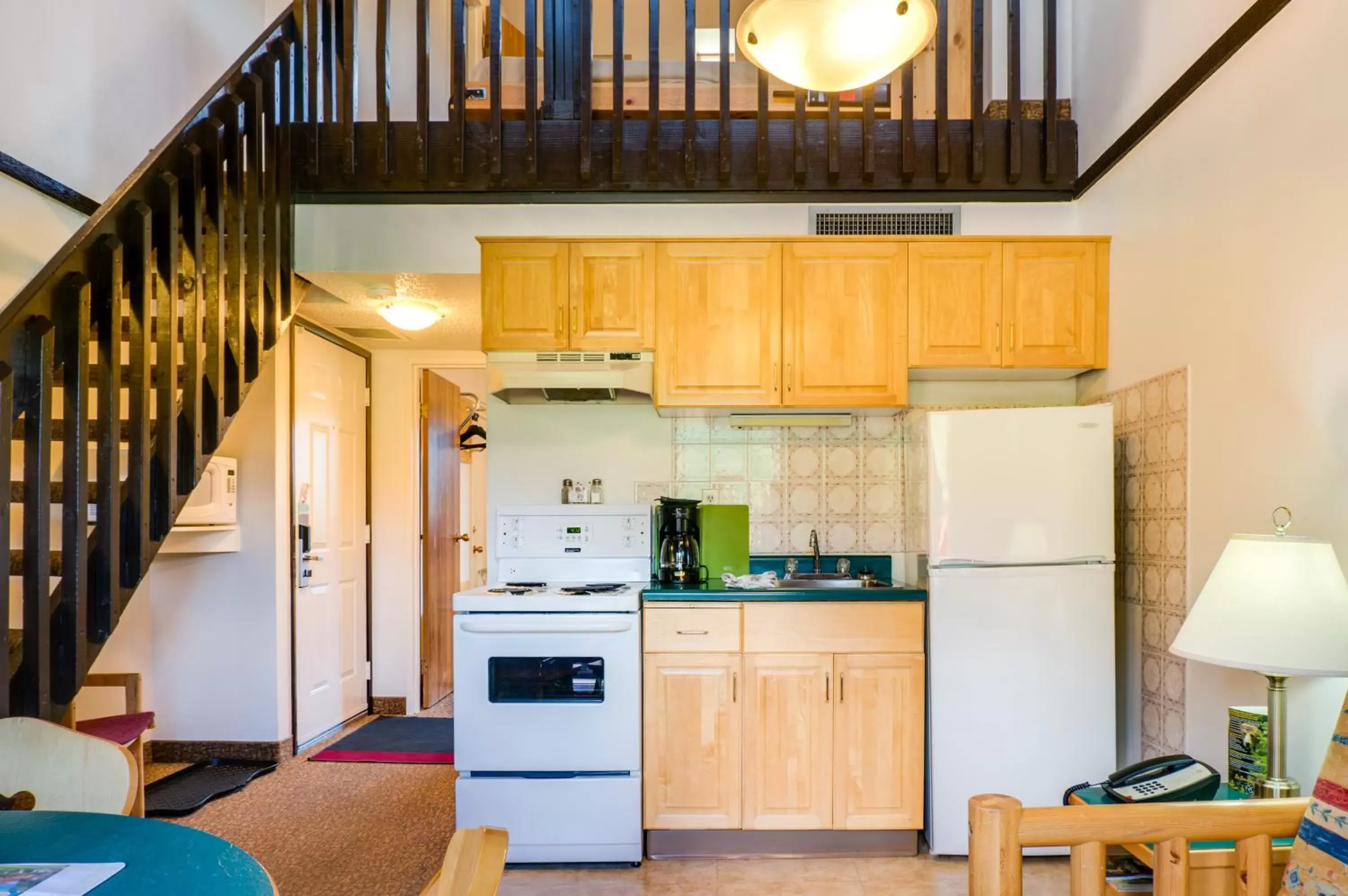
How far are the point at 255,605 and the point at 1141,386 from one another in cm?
394

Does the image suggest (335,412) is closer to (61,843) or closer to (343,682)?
(343,682)

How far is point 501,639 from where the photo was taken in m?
3.07

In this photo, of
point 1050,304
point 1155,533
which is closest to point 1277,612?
point 1155,533

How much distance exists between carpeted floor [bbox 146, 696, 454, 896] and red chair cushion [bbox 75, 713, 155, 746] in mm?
563

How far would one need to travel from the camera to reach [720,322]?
3404mm

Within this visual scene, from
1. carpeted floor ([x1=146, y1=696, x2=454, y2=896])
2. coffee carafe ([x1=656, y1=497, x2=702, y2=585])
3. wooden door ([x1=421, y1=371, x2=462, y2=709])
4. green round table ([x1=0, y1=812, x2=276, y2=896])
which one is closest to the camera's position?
green round table ([x1=0, y1=812, x2=276, y2=896])

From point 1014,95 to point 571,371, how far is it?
79.9 inches

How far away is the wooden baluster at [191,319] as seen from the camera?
2.51 m

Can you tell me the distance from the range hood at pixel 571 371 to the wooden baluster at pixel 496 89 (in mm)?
749

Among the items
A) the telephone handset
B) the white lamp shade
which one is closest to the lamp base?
the telephone handset

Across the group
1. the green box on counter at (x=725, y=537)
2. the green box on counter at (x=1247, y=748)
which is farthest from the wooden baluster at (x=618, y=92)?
the green box on counter at (x=1247, y=748)

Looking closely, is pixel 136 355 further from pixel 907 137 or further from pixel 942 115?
pixel 942 115

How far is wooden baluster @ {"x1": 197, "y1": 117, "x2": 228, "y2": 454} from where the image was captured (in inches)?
104

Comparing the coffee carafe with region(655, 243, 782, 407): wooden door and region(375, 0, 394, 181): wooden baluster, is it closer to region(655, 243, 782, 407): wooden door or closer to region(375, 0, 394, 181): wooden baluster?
region(655, 243, 782, 407): wooden door
